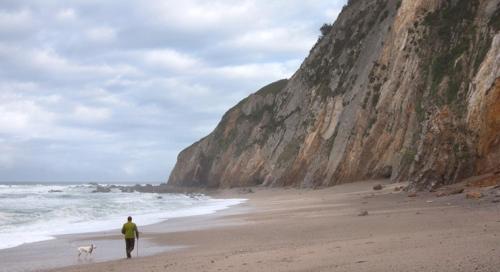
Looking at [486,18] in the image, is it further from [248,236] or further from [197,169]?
[197,169]

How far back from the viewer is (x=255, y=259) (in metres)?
10.2

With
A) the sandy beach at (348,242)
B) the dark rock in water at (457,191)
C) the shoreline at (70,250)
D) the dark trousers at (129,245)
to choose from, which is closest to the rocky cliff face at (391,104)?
the dark rock in water at (457,191)

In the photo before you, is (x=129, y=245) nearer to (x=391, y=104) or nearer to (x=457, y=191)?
(x=457, y=191)

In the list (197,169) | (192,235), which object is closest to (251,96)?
(197,169)

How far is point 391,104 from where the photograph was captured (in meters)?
32.7

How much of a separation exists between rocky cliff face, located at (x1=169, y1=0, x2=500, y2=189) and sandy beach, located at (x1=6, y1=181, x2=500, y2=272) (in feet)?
9.87

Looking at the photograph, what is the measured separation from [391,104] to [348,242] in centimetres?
2302

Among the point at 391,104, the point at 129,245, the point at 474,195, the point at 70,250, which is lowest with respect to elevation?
the point at 70,250

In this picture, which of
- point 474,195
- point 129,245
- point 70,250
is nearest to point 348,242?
point 129,245

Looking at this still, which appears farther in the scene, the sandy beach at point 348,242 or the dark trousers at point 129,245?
the dark trousers at point 129,245

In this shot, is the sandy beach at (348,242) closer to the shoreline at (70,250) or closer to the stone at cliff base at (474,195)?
the shoreline at (70,250)

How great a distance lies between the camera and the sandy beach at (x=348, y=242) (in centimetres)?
811

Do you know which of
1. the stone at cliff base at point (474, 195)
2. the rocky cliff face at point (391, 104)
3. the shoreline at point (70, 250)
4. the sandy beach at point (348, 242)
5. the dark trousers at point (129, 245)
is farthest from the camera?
the rocky cliff face at point (391, 104)

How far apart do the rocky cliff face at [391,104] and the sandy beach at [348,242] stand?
3.01m
